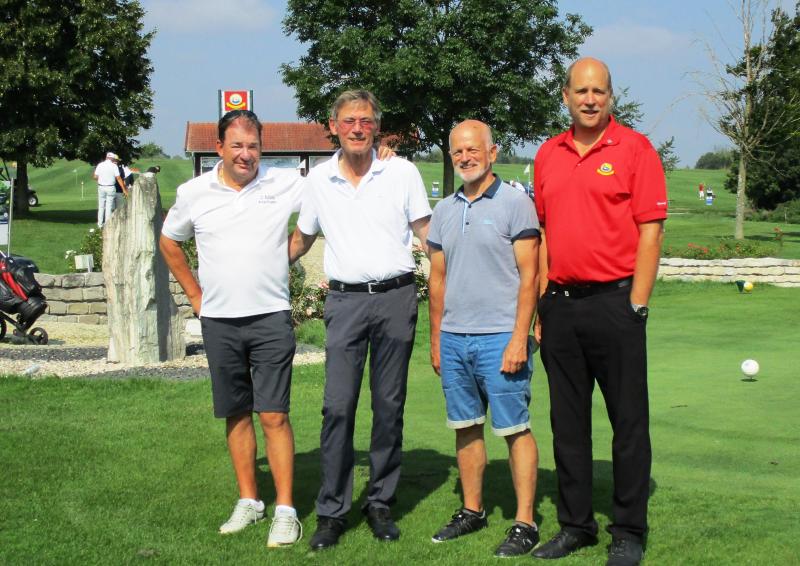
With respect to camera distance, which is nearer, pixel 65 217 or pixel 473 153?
pixel 473 153

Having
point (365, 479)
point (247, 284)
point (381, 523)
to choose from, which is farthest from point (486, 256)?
point (365, 479)

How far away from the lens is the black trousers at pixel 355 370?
5105 mm

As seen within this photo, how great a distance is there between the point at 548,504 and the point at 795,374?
5114 mm

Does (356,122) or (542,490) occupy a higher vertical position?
(356,122)

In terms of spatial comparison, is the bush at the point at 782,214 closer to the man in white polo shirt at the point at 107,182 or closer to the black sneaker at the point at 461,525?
the man in white polo shirt at the point at 107,182

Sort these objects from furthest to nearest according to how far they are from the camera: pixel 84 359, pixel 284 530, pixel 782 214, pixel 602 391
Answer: pixel 782 214 → pixel 84 359 → pixel 284 530 → pixel 602 391

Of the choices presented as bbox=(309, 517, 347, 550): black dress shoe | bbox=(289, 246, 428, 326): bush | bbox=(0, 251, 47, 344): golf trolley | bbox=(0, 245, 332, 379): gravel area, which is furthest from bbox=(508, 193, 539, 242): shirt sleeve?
bbox=(0, 251, 47, 344): golf trolley

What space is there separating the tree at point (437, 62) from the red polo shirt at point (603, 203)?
33406mm

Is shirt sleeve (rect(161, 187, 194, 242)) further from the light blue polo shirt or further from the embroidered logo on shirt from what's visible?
the embroidered logo on shirt

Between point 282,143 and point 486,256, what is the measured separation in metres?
45.0

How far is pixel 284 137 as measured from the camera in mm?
50031

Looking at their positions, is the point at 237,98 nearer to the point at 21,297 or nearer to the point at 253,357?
the point at 21,297

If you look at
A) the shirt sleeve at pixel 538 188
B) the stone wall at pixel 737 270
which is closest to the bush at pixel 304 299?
the stone wall at pixel 737 270

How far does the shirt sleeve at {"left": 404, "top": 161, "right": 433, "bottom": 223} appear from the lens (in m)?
5.15
